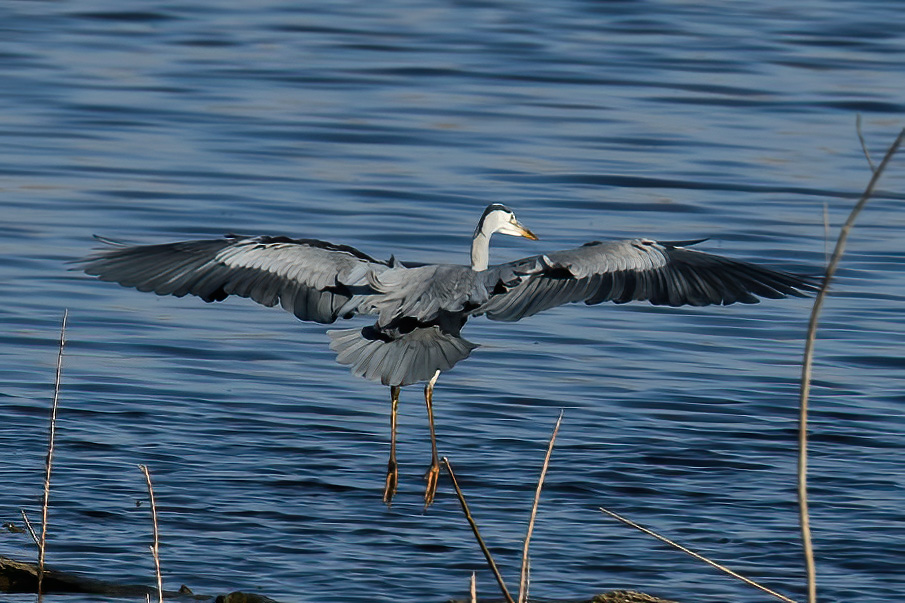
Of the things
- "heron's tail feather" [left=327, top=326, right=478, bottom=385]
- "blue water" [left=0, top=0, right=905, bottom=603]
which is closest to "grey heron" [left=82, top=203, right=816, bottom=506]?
Answer: "heron's tail feather" [left=327, top=326, right=478, bottom=385]

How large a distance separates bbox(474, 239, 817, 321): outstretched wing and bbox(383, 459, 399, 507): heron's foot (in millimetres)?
814

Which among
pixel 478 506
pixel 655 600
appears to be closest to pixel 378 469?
pixel 478 506

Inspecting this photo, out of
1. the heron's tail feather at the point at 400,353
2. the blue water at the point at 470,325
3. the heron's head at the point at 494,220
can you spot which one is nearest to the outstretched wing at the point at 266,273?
the heron's tail feather at the point at 400,353

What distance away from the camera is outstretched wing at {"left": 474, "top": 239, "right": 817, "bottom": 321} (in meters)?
6.66

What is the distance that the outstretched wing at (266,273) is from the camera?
6855 millimetres

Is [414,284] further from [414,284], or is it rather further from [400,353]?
[400,353]

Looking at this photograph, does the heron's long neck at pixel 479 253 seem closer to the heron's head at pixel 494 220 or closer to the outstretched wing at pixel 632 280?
the heron's head at pixel 494 220

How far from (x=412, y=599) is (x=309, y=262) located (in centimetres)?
146

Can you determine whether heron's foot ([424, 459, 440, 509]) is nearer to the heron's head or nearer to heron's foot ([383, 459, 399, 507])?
heron's foot ([383, 459, 399, 507])

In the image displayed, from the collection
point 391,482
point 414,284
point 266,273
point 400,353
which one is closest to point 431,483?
point 391,482

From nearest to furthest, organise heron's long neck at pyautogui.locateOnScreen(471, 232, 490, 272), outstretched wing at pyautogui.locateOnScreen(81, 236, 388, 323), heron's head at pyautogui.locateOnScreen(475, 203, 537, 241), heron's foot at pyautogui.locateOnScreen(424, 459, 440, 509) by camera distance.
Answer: outstretched wing at pyautogui.locateOnScreen(81, 236, 388, 323)
heron's foot at pyautogui.locateOnScreen(424, 459, 440, 509)
heron's long neck at pyautogui.locateOnScreen(471, 232, 490, 272)
heron's head at pyautogui.locateOnScreen(475, 203, 537, 241)

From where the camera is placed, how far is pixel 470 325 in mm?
11016

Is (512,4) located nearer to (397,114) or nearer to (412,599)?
(397,114)

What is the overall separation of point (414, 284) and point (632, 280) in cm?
88
